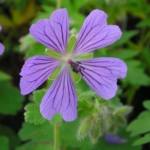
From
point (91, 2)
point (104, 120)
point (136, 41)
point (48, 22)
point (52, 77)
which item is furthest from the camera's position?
point (136, 41)

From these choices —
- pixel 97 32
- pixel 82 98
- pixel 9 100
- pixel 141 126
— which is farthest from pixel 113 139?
pixel 97 32

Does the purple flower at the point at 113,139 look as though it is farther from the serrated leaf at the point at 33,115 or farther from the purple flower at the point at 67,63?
the purple flower at the point at 67,63

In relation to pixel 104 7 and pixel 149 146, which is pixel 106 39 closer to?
pixel 149 146

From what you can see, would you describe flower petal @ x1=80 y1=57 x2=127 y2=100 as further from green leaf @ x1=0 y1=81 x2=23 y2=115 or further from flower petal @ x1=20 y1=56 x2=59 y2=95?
green leaf @ x1=0 y1=81 x2=23 y2=115

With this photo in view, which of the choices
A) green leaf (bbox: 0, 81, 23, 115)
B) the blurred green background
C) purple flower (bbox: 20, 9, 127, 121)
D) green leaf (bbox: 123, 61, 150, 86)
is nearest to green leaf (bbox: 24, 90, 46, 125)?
the blurred green background

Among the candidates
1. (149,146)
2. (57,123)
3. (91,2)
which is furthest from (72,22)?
(57,123)

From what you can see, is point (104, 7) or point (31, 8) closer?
point (104, 7)

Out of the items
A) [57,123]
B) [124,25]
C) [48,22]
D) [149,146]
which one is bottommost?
[149,146]

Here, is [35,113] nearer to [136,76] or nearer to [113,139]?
[113,139]
